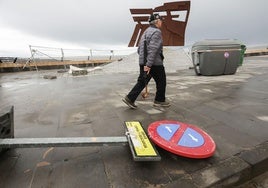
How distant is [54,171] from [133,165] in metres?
0.86

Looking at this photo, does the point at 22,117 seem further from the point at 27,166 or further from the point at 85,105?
the point at 27,166

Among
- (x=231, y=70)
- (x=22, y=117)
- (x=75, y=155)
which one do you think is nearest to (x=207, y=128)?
(x=75, y=155)

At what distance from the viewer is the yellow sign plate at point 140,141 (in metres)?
2.16

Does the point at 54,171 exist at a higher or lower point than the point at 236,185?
higher

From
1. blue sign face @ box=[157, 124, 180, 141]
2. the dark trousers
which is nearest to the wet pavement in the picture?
blue sign face @ box=[157, 124, 180, 141]

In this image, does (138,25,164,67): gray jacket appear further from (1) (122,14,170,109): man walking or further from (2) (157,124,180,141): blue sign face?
(2) (157,124,180,141): blue sign face

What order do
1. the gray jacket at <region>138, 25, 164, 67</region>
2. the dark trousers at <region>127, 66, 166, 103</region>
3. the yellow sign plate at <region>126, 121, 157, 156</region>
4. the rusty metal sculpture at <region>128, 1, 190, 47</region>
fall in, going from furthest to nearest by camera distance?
the rusty metal sculpture at <region>128, 1, 190, 47</region>, the dark trousers at <region>127, 66, 166, 103</region>, the gray jacket at <region>138, 25, 164, 67</region>, the yellow sign plate at <region>126, 121, 157, 156</region>

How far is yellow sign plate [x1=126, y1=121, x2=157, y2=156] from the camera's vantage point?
2.16m

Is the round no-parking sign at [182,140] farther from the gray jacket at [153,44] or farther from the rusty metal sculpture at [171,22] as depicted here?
the rusty metal sculpture at [171,22]

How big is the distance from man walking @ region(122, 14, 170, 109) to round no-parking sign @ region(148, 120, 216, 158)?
1.42 meters

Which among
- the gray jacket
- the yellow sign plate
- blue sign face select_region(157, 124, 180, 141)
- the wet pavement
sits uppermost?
the gray jacket

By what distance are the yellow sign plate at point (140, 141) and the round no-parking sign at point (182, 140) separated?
0.14 metres

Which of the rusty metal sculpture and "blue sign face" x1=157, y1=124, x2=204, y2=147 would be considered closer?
"blue sign face" x1=157, y1=124, x2=204, y2=147

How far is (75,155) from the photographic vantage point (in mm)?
2455
